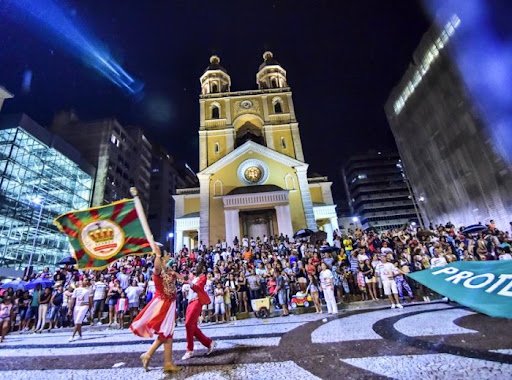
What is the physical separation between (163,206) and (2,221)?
32865mm

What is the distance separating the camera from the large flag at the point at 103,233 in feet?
15.2

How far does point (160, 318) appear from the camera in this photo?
13.0 feet

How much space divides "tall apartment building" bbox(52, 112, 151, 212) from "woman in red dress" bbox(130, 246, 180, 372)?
150 ft

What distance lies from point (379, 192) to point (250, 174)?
202 ft

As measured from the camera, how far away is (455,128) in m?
25.1

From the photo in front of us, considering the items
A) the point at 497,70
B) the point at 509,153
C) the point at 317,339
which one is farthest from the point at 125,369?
the point at 497,70

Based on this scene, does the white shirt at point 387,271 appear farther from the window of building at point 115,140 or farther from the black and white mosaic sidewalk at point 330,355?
the window of building at point 115,140

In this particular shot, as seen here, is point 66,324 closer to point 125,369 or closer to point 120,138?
point 125,369

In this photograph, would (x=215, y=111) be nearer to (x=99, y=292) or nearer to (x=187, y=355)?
(x=99, y=292)

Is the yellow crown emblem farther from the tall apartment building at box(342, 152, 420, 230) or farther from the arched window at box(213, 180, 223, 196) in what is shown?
the tall apartment building at box(342, 152, 420, 230)

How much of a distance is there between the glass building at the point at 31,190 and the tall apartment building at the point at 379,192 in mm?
65847

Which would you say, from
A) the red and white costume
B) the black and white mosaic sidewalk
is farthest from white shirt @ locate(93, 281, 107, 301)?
the red and white costume

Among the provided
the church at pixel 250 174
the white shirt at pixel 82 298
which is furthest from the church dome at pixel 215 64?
the white shirt at pixel 82 298

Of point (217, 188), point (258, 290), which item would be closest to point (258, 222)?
point (217, 188)
